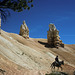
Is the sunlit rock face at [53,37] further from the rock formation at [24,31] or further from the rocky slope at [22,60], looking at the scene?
the rocky slope at [22,60]

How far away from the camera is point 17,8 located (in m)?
12.4

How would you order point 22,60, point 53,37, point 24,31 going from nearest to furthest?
point 22,60, point 24,31, point 53,37

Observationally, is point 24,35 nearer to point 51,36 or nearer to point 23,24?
point 23,24

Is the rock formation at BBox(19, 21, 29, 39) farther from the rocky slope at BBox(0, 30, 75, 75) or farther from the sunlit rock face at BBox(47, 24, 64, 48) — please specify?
the rocky slope at BBox(0, 30, 75, 75)

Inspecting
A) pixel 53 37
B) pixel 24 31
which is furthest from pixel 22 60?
pixel 53 37

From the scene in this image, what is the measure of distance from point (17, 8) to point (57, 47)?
163 feet

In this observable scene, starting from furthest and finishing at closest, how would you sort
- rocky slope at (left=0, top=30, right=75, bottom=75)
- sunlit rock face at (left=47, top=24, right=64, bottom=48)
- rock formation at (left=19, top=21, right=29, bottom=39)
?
1. rock formation at (left=19, top=21, right=29, bottom=39)
2. sunlit rock face at (left=47, top=24, right=64, bottom=48)
3. rocky slope at (left=0, top=30, right=75, bottom=75)

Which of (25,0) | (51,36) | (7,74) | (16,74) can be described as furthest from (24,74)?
(51,36)

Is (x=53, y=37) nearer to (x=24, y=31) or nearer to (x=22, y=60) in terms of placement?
(x=24, y=31)

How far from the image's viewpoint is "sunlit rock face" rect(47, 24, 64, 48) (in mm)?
61981

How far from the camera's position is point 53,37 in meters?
64.9

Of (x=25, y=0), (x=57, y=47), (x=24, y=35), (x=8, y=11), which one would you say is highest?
(x=24, y=35)

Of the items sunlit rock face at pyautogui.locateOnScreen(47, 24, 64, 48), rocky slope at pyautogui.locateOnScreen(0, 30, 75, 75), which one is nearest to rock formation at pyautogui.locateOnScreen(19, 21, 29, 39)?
sunlit rock face at pyautogui.locateOnScreen(47, 24, 64, 48)

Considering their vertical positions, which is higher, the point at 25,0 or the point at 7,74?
the point at 25,0
